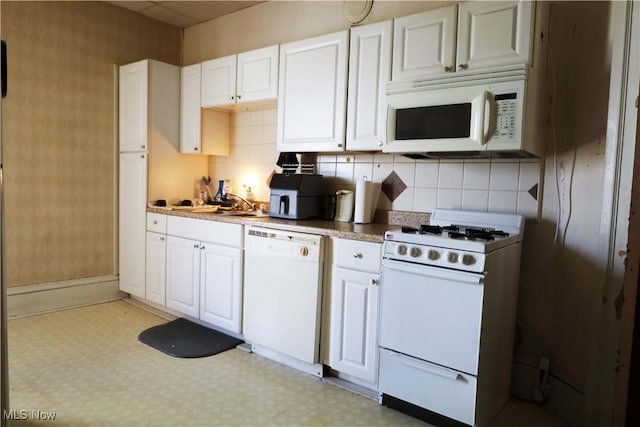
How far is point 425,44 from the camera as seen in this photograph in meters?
2.36

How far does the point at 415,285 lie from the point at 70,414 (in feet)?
5.70

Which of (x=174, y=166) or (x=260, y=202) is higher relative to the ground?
(x=174, y=166)

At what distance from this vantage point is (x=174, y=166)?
148 inches

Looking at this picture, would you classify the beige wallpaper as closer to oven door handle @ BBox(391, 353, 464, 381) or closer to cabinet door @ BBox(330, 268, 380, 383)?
cabinet door @ BBox(330, 268, 380, 383)

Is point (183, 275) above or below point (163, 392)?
above

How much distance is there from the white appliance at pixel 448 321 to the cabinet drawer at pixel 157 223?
202 cm

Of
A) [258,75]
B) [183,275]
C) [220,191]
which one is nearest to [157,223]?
[183,275]

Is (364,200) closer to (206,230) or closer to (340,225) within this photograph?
(340,225)

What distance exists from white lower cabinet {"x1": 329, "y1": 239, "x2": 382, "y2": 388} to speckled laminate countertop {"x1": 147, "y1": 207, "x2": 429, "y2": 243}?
47 millimetres

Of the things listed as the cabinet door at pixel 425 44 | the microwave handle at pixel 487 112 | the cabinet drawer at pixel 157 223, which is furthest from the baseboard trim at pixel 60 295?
the microwave handle at pixel 487 112

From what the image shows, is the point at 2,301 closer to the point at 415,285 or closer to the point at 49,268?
the point at 415,285

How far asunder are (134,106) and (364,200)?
2231 mm

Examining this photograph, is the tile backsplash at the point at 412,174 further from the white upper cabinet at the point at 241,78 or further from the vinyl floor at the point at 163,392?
the vinyl floor at the point at 163,392

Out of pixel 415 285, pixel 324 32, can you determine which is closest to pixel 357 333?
pixel 415 285
